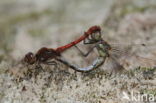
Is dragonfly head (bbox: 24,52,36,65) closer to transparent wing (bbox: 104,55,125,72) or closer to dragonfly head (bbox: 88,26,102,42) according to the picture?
dragonfly head (bbox: 88,26,102,42)

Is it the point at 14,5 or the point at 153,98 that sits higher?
the point at 14,5

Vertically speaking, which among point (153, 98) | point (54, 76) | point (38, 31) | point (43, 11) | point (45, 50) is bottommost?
point (153, 98)

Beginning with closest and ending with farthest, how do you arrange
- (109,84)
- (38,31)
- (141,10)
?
1. (109,84)
2. (141,10)
3. (38,31)

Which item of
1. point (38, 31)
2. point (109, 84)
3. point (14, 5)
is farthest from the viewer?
point (14, 5)

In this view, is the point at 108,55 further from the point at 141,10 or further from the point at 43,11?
the point at 43,11

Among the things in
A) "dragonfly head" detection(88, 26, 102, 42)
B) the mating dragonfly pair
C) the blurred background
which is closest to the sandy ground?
the blurred background

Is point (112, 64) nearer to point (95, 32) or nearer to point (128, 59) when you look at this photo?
point (128, 59)

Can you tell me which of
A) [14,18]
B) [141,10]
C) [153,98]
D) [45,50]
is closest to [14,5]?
[14,18]

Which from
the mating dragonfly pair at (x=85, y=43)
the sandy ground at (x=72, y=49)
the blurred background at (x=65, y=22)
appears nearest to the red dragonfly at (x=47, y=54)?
the mating dragonfly pair at (x=85, y=43)

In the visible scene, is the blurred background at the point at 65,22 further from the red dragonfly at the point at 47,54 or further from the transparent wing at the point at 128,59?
the red dragonfly at the point at 47,54
